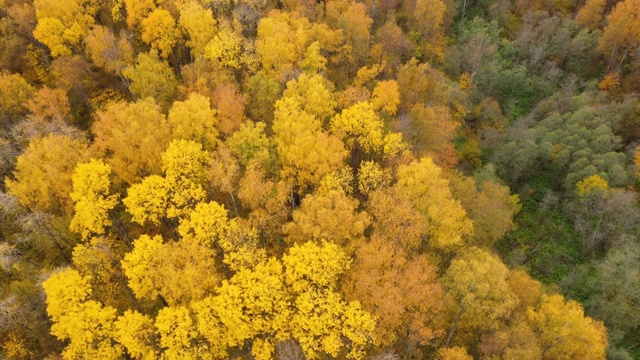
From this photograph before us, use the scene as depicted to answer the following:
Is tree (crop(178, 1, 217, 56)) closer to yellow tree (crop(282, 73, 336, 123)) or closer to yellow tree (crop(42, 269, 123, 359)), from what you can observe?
yellow tree (crop(282, 73, 336, 123))

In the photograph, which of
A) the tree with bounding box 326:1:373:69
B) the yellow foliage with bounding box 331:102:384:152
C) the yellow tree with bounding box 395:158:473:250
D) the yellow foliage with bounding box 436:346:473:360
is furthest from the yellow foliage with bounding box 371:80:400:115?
the yellow foliage with bounding box 436:346:473:360

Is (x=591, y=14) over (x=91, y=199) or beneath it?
beneath

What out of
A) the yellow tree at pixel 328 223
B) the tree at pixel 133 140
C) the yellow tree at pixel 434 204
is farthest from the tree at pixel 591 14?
the tree at pixel 133 140

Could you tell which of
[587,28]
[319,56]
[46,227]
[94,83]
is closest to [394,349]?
[46,227]

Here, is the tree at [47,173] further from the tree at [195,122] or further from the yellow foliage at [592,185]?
the yellow foliage at [592,185]

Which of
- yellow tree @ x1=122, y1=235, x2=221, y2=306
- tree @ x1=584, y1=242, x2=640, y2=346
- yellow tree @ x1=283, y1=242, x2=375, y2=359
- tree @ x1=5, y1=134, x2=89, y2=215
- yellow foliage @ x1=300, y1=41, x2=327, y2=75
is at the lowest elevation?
tree @ x1=584, y1=242, x2=640, y2=346

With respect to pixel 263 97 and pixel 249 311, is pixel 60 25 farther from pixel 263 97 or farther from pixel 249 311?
pixel 249 311

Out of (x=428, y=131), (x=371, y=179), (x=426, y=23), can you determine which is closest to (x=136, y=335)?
(x=371, y=179)
